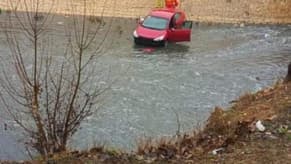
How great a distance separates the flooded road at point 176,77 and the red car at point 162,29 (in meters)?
0.39

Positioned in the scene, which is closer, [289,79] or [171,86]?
[289,79]

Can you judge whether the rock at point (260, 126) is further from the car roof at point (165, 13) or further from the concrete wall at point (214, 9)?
the concrete wall at point (214, 9)

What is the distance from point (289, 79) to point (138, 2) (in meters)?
18.1

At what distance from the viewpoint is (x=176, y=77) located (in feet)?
66.6

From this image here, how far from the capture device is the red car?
81.9 ft

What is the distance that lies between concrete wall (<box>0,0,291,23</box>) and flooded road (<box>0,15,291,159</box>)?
3.48ft

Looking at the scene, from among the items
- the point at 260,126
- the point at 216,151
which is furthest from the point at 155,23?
the point at 216,151

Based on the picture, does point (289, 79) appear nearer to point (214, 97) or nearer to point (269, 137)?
point (214, 97)

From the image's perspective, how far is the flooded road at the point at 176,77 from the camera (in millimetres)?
14641

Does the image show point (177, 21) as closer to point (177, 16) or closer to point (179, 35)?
point (177, 16)

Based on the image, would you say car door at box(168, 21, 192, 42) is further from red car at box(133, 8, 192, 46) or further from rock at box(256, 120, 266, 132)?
rock at box(256, 120, 266, 132)

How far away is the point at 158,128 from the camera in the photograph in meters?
14.5

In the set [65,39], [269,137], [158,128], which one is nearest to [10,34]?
[65,39]

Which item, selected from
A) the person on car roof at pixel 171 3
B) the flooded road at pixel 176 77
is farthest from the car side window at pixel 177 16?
the person on car roof at pixel 171 3
